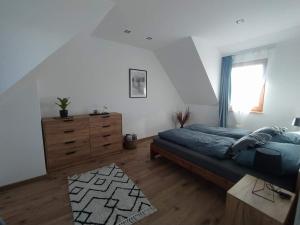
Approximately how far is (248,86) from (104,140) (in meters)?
3.36

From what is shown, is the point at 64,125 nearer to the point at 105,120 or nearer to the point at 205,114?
the point at 105,120

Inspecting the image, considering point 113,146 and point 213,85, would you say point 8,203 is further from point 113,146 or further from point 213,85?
point 213,85

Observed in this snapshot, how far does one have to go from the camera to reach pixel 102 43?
3111 mm

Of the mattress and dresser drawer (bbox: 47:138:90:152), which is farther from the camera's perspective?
dresser drawer (bbox: 47:138:90:152)

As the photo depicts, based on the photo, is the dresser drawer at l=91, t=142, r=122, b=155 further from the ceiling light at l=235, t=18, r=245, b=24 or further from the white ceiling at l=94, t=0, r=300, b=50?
the ceiling light at l=235, t=18, r=245, b=24

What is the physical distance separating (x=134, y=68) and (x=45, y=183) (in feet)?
9.29

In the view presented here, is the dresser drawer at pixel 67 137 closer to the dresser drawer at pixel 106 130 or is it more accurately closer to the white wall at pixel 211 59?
the dresser drawer at pixel 106 130

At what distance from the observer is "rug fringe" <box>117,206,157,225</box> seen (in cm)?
150

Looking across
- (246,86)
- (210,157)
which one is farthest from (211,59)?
(210,157)

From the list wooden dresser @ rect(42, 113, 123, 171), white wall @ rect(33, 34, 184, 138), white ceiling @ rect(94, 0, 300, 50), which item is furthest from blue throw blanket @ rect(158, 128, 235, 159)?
white ceiling @ rect(94, 0, 300, 50)

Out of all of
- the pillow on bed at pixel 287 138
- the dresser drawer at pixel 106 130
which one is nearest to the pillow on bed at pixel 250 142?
the pillow on bed at pixel 287 138

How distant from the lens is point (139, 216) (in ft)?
5.15

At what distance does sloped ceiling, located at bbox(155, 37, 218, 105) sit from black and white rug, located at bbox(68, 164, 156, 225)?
2759 mm

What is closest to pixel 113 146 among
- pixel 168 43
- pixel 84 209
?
pixel 84 209
